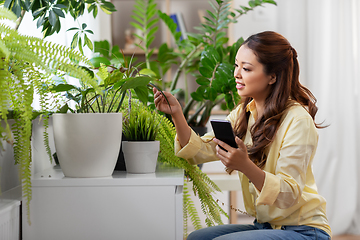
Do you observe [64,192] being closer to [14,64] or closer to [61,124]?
[61,124]

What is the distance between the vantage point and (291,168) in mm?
958

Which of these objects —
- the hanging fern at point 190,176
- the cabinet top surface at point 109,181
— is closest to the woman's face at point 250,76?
the hanging fern at point 190,176

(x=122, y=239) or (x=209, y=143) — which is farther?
(x=209, y=143)

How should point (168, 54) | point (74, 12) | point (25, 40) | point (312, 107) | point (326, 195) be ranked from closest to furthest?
point (25, 40)
point (74, 12)
point (312, 107)
point (168, 54)
point (326, 195)

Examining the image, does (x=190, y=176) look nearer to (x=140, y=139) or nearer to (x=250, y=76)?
(x=140, y=139)

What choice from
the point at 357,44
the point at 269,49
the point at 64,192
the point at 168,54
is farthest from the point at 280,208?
the point at 357,44

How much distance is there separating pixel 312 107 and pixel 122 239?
68 cm

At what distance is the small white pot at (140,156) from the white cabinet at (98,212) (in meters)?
0.12

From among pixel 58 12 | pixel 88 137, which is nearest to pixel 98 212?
pixel 88 137

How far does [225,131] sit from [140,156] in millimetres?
237

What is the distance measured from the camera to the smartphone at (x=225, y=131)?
0.91 meters

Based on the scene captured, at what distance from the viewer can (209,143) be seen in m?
1.20

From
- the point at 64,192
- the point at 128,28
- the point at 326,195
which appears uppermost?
the point at 128,28

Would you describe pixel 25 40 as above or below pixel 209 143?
above
